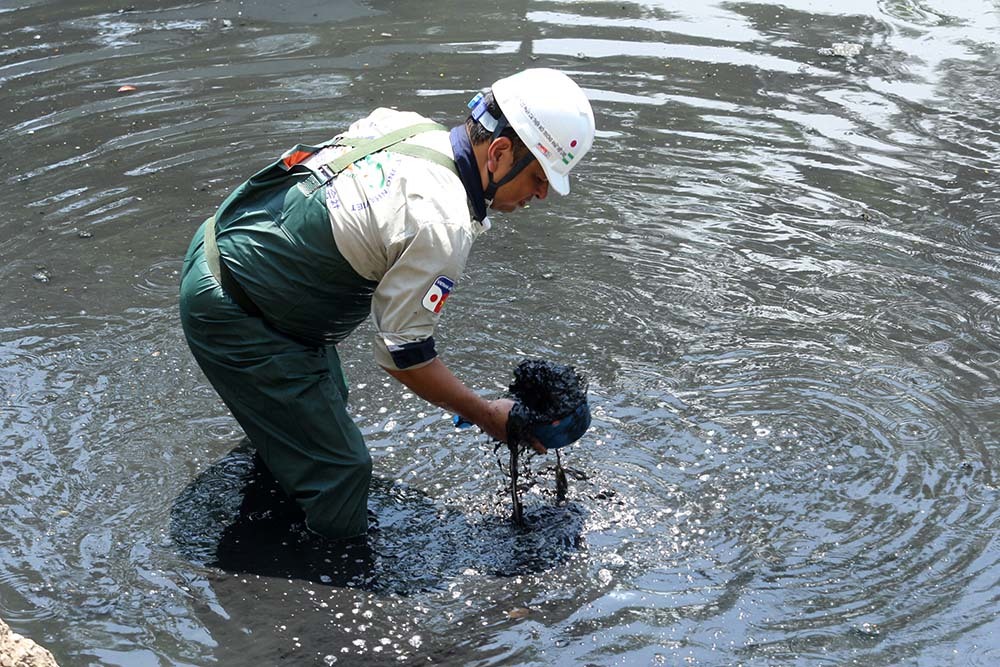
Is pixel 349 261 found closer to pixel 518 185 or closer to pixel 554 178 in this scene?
pixel 518 185

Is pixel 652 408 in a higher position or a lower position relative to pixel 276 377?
lower

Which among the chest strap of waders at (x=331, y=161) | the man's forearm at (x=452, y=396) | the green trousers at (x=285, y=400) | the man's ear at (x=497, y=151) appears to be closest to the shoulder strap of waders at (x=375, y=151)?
the chest strap of waders at (x=331, y=161)

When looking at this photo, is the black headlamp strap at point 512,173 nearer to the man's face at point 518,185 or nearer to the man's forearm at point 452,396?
the man's face at point 518,185

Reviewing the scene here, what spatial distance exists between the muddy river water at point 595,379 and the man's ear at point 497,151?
5.16ft

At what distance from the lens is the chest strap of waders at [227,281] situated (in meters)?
4.39

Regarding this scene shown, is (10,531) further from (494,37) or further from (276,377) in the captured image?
(494,37)

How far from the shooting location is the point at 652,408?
5.59 m

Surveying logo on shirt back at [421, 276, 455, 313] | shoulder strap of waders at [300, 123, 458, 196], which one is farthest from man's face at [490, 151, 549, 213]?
logo on shirt back at [421, 276, 455, 313]

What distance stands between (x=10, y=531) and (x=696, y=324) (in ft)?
11.6

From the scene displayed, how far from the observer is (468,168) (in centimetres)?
415

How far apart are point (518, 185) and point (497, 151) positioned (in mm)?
169

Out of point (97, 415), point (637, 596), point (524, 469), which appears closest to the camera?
point (637, 596)

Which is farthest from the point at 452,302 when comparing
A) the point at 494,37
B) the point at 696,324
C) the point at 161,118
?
the point at 494,37

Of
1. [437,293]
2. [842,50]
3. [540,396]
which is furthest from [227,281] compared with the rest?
[842,50]
